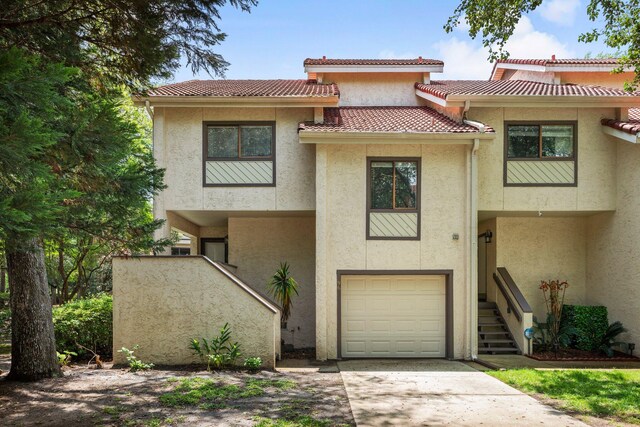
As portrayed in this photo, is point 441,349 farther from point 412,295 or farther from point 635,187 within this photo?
point 635,187

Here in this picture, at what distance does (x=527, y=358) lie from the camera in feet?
46.7

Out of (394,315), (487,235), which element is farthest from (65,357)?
(487,235)

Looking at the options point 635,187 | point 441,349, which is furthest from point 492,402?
point 635,187

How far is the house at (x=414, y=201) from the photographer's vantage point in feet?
47.0

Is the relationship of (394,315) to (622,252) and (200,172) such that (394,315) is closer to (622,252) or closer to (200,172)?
(622,252)

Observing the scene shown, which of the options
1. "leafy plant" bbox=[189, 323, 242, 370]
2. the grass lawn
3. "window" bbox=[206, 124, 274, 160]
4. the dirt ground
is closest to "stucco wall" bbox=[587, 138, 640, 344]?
the grass lawn

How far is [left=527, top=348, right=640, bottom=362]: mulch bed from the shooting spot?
14.0m

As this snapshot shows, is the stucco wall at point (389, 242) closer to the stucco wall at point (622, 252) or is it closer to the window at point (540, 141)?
the window at point (540, 141)

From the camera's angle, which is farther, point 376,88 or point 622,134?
point 376,88

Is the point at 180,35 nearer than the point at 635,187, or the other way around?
the point at 180,35

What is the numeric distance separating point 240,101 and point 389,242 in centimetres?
534

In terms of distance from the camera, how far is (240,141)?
1536cm

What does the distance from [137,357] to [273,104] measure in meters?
7.13

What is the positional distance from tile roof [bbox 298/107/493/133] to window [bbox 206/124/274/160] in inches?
49.4
